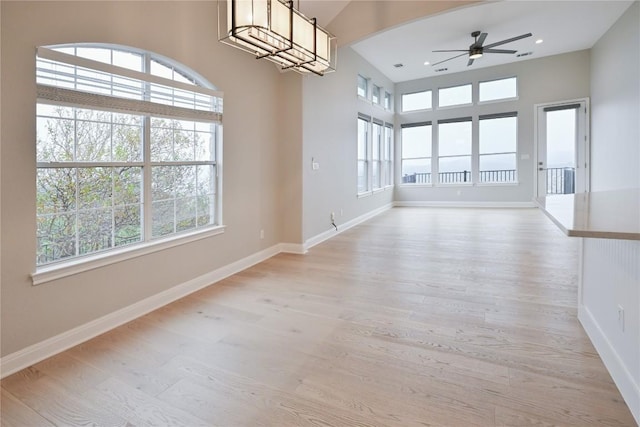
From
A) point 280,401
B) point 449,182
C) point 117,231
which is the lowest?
point 280,401

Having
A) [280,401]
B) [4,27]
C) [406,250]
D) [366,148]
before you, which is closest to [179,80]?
[4,27]

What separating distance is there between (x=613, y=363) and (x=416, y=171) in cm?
838

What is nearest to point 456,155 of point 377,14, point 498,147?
point 498,147

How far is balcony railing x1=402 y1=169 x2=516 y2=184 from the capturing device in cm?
895

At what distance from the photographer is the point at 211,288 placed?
338cm

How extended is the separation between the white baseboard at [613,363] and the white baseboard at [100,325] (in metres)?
3.09

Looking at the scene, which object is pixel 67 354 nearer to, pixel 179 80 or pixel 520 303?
pixel 179 80

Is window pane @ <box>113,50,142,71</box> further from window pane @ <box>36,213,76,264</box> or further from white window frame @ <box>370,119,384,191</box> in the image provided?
white window frame @ <box>370,119,384,191</box>

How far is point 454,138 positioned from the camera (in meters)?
9.32

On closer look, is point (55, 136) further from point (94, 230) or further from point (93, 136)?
point (94, 230)

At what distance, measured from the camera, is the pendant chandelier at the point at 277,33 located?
2.27 meters

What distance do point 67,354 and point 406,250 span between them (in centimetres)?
384

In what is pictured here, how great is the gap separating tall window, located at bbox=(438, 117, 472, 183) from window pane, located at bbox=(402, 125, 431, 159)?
320 mm

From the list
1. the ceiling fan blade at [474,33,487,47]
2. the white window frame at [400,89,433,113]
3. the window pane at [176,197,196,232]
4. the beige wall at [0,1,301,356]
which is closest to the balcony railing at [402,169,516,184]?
the white window frame at [400,89,433,113]
